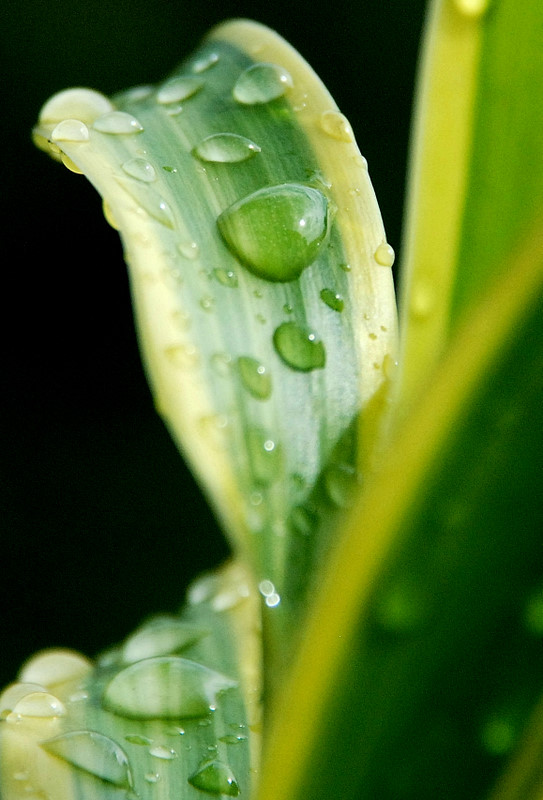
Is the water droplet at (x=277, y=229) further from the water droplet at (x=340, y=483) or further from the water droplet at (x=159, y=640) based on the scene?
the water droplet at (x=159, y=640)

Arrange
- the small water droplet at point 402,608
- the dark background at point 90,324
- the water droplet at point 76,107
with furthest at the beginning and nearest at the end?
the dark background at point 90,324, the water droplet at point 76,107, the small water droplet at point 402,608

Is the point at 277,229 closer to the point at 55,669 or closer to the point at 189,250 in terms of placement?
the point at 189,250

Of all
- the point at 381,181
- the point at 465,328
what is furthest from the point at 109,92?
the point at 465,328

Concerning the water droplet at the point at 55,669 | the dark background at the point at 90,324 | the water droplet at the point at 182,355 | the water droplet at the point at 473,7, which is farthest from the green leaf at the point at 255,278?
the dark background at the point at 90,324

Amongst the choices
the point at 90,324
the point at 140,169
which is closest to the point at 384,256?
the point at 140,169

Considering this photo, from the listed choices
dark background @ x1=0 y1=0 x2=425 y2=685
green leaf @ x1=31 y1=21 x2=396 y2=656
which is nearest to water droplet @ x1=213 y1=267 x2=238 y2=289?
green leaf @ x1=31 y1=21 x2=396 y2=656

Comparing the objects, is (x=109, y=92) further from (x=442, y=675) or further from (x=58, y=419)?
(x=442, y=675)

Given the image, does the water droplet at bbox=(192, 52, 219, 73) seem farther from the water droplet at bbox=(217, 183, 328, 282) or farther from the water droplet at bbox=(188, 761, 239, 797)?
the water droplet at bbox=(188, 761, 239, 797)
